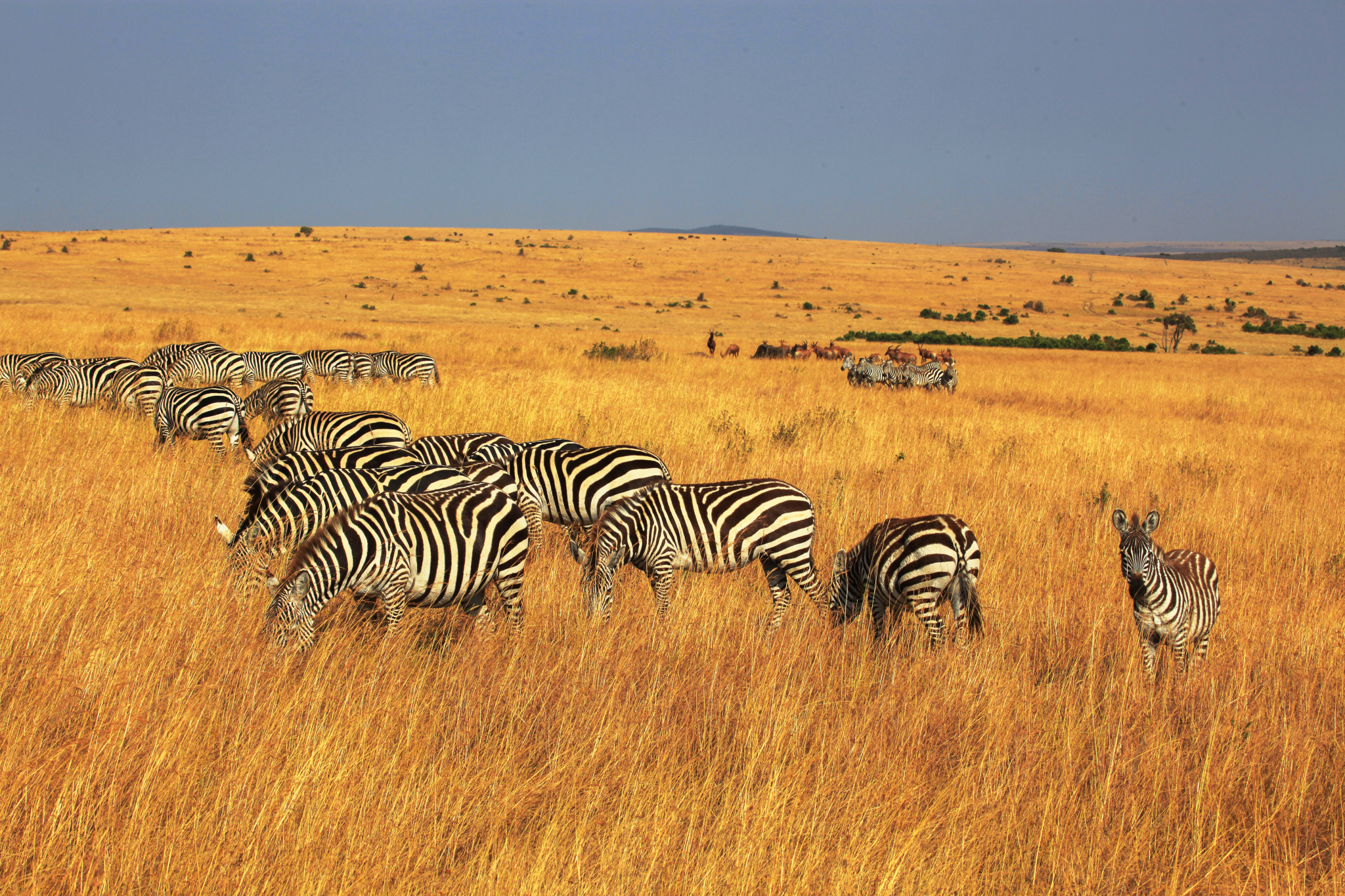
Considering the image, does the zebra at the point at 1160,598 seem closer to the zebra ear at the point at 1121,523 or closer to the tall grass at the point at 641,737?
the zebra ear at the point at 1121,523

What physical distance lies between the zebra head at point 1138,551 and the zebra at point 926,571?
2.97 feet

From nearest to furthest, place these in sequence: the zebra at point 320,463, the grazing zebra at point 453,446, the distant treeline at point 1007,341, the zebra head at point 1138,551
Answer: the zebra head at point 1138,551
the zebra at point 320,463
the grazing zebra at point 453,446
the distant treeline at point 1007,341

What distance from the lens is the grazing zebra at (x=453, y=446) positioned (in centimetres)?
901

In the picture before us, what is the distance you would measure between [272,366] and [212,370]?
1.21 metres

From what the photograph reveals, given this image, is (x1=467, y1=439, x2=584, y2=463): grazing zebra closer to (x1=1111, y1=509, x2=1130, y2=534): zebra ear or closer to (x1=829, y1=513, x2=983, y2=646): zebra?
(x1=829, y1=513, x2=983, y2=646): zebra

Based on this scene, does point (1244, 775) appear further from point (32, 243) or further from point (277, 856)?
point (32, 243)

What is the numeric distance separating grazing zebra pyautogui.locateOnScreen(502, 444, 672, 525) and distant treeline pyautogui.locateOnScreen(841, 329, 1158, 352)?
36186 mm

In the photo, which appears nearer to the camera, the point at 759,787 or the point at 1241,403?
the point at 759,787

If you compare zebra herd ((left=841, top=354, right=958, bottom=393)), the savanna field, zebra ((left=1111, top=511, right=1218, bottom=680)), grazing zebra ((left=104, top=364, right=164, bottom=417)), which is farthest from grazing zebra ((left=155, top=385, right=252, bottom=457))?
zebra herd ((left=841, top=354, right=958, bottom=393))

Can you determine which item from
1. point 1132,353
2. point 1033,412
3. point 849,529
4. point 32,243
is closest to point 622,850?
point 849,529

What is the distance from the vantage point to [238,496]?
8789mm

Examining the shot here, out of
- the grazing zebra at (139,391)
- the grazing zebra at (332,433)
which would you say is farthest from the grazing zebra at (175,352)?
the grazing zebra at (332,433)

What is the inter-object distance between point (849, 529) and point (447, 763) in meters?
5.76

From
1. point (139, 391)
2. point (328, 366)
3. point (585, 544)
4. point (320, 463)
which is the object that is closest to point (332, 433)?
point (320, 463)
